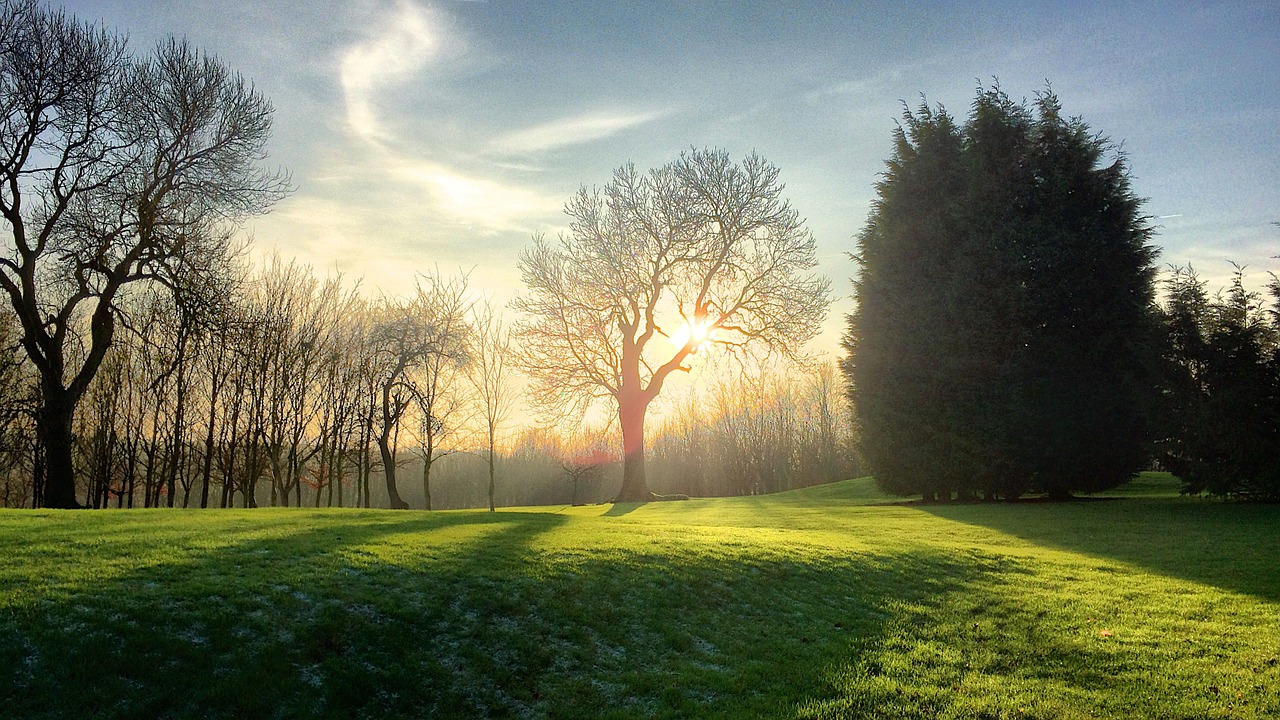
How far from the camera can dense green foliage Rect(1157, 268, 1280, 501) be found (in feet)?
70.8

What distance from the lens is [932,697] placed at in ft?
25.1

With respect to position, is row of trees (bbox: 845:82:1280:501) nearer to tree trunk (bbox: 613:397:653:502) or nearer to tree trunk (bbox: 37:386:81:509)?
tree trunk (bbox: 613:397:653:502)

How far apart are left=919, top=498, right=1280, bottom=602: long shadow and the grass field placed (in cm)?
25

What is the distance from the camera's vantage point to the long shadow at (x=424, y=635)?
6602 mm

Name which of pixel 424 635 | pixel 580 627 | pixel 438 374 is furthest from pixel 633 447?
pixel 424 635

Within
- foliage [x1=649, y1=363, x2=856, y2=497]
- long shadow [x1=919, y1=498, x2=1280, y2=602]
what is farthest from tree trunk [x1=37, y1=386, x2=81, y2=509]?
foliage [x1=649, y1=363, x2=856, y2=497]

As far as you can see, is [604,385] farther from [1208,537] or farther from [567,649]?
[567,649]

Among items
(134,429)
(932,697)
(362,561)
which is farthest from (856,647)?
(134,429)

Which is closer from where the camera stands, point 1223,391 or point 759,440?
point 1223,391

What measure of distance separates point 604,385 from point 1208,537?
2544cm

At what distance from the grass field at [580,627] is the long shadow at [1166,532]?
0.25 m

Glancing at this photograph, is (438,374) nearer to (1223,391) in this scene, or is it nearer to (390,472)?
(390,472)

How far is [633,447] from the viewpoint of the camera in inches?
1457

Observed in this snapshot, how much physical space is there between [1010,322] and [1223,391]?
7069mm
